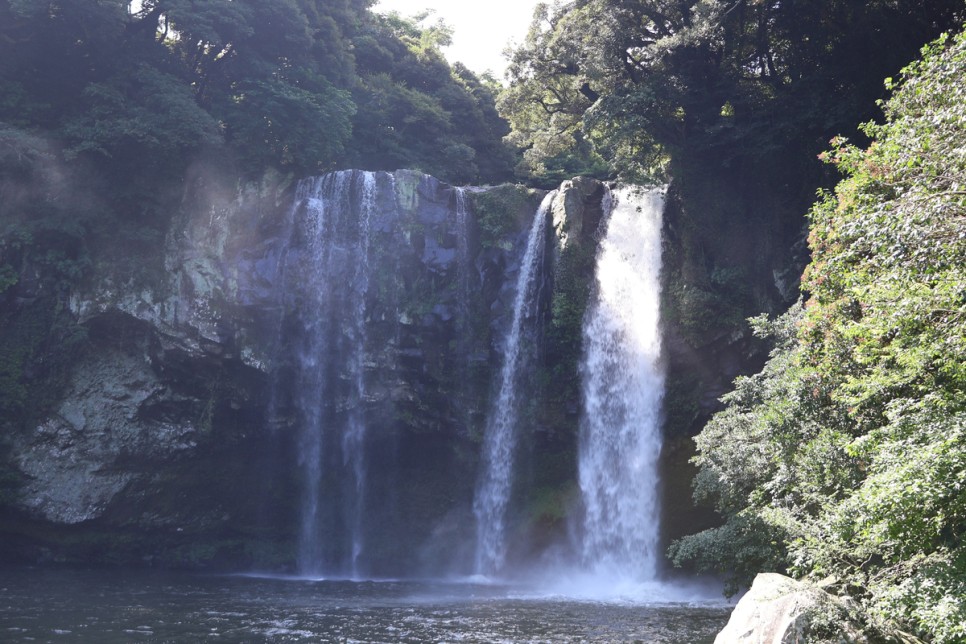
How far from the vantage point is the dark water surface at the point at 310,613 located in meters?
13.7

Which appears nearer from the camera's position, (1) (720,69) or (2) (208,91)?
(1) (720,69)

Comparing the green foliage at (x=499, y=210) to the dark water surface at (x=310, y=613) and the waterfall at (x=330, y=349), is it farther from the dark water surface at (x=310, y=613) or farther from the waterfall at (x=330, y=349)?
the dark water surface at (x=310, y=613)

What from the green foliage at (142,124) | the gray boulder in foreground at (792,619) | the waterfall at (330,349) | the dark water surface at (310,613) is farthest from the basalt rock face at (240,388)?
the gray boulder in foreground at (792,619)

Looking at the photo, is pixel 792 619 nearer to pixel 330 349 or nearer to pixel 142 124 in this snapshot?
pixel 330 349

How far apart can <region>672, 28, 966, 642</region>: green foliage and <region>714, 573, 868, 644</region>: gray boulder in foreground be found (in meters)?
0.51

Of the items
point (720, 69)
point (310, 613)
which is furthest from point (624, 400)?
point (720, 69)

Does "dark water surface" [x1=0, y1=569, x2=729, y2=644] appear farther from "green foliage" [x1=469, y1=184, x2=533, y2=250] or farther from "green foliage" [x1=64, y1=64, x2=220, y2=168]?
"green foliage" [x1=64, y1=64, x2=220, y2=168]

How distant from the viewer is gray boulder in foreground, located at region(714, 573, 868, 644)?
865 centimetres

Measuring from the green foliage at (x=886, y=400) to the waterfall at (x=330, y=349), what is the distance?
13235mm

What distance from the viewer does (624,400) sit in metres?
22.1

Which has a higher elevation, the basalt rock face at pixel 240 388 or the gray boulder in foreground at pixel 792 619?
the basalt rock face at pixel 240 388

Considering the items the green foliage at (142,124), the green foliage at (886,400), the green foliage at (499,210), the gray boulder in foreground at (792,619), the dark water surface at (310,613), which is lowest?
the dark water surface at (310,613)

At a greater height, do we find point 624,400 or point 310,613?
point 624,400

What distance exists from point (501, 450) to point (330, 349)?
612cm
